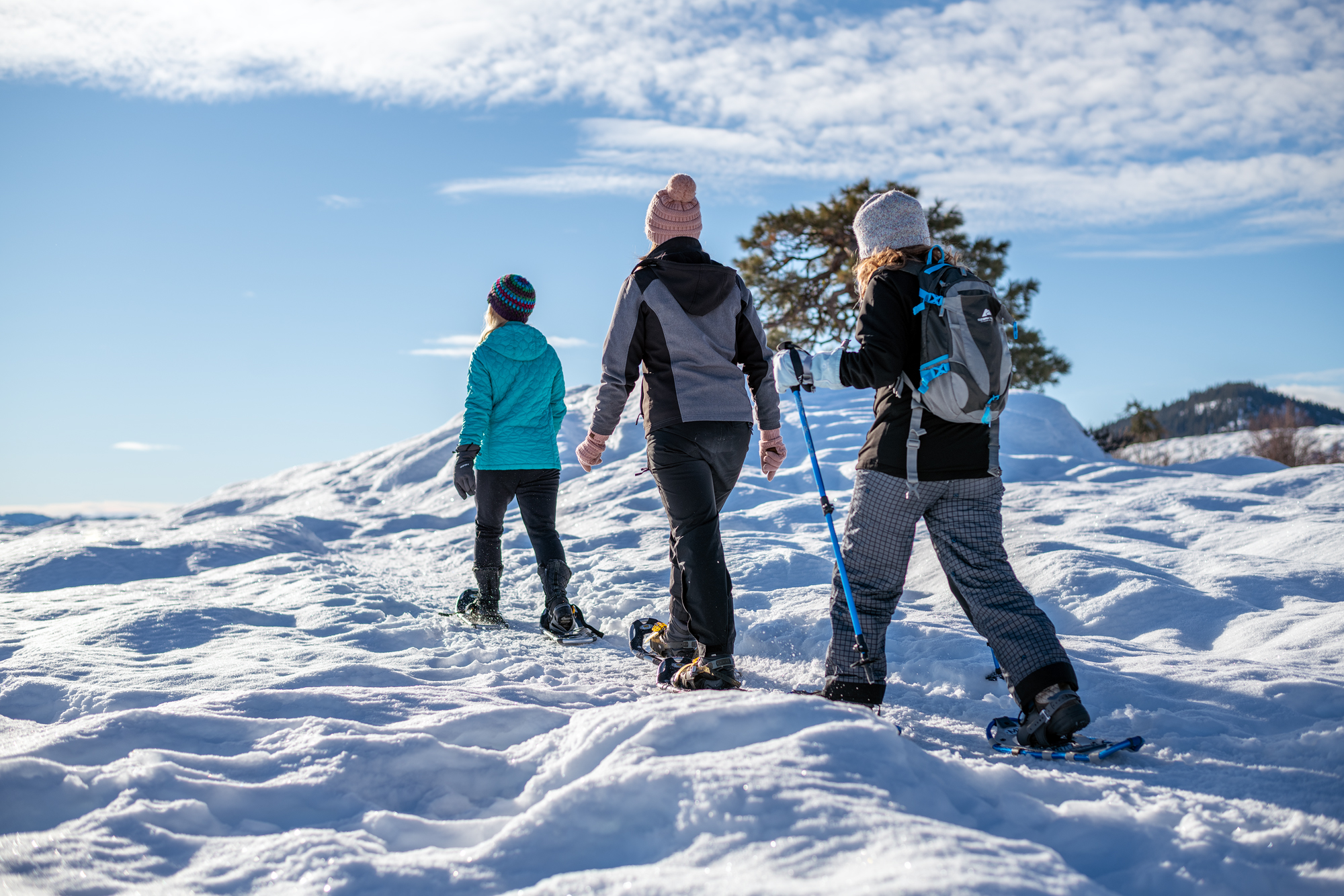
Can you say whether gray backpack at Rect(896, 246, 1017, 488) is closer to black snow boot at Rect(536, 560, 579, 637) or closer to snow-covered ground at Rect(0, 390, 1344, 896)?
snow-covered ground at Rect(0, 390, 1344, 896)

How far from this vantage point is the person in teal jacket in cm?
519

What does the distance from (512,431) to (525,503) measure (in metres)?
0.48

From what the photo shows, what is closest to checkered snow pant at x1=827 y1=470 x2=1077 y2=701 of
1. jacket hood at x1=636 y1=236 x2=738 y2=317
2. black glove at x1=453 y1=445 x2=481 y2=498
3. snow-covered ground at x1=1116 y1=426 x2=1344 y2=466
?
jacket hood at x1=636 y1=236 x2=738 y2=317

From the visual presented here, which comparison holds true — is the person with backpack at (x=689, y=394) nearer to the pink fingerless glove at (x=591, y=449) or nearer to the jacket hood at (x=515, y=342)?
the pink fingerless glove at (x=591, y=449)

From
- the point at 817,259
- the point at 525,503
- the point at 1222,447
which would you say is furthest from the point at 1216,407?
the point at 525,503

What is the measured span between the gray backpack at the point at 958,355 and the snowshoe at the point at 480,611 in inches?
128

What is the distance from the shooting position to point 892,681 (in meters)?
3.96

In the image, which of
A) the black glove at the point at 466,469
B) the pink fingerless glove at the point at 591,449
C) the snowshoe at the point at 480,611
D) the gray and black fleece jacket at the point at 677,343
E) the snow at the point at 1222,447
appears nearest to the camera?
the gray and black fleece jacket at the point at 677,343

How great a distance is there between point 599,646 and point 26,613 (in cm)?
442

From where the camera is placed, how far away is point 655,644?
421 cm

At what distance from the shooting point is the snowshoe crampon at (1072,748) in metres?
2.82

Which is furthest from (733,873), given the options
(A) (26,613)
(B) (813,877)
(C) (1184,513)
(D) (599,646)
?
(C) (1184,513)

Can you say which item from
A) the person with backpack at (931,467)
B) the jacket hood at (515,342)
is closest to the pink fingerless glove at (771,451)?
the person with backpack at (931,467)

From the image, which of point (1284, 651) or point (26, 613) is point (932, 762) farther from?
point (26, 613)
